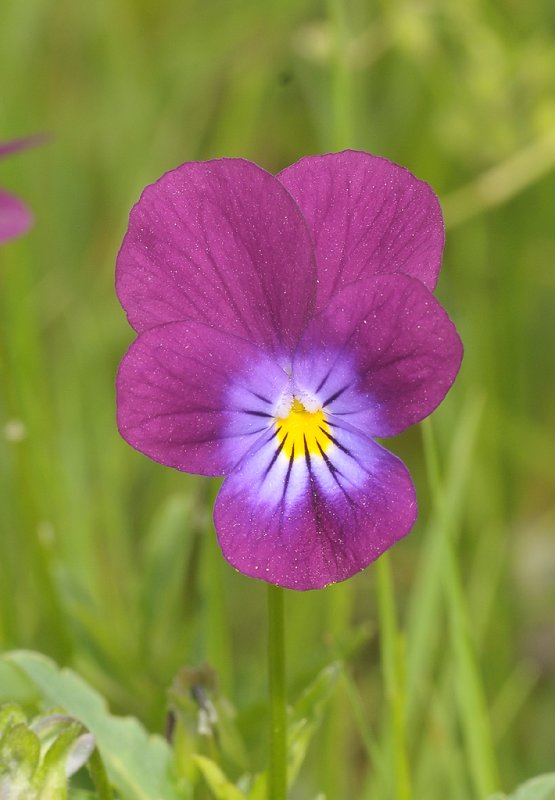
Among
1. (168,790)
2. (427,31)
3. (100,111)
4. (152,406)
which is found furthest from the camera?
(100,111)

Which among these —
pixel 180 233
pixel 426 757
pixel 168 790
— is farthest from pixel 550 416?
pixel 180 233

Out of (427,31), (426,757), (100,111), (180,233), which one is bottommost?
(426,757)

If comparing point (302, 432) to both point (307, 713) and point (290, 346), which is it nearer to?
point (290, 346)

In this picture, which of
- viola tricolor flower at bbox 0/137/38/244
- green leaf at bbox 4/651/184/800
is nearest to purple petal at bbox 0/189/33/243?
viola tricolor flower at bbox 0/137/38/244

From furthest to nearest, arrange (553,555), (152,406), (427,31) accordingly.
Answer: (553,555), (427,31), (152,406)

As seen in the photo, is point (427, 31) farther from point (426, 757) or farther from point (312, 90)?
point (426, 757)

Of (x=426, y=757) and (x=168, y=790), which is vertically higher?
(x=168, y=790)
